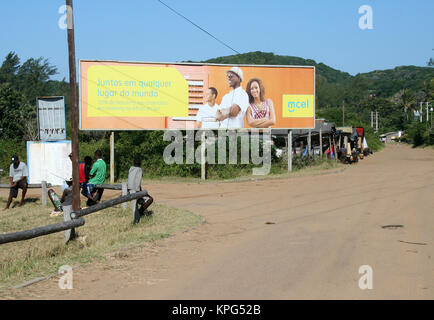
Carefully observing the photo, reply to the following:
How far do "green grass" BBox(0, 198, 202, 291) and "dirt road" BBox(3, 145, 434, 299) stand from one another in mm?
422

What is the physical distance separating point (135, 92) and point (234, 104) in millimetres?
4745

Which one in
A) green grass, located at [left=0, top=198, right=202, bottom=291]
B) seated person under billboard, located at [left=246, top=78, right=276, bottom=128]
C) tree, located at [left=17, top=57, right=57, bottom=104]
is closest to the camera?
green grass, located at [left=0, top=198, right=202, bottom=291]

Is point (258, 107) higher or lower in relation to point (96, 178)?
higher

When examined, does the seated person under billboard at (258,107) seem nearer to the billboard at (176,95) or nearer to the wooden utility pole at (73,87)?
the billboard at (176,95)

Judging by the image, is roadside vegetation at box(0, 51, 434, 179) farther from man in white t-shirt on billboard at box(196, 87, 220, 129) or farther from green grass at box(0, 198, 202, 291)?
green grass at box(0, 198, 202, 291)

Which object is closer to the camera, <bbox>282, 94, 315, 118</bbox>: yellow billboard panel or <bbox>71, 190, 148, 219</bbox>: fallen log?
<bbox>71, 190, 148, 219</bbox>: fallen log

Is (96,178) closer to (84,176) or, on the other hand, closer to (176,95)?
(84,176)

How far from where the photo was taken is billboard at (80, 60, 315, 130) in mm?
23172

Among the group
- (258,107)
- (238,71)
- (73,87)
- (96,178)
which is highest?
(238,71)

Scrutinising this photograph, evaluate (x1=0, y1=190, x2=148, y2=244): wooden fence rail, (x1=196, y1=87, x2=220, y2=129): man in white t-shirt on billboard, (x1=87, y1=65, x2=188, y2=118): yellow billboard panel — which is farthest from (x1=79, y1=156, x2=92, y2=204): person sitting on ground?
(x1=196, y1=87, x2=220, y2=129): man in white t-shirt on billboard
